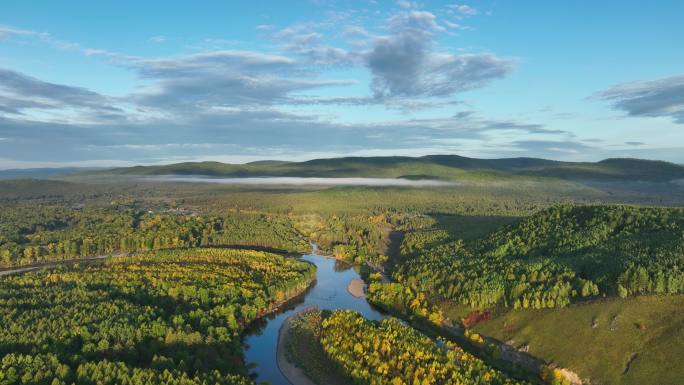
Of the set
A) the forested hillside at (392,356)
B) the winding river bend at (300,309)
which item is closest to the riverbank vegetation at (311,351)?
the forested hillside at (392,356)

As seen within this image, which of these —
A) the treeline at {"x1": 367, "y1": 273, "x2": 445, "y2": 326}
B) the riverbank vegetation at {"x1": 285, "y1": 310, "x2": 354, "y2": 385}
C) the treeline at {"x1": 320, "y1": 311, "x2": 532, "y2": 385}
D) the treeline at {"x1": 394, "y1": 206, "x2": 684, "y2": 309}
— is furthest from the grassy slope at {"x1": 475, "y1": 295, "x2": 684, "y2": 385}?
the riverbank vegetation at {"x1": 285, "y1": 310, "x2": 354, "y2": 385}

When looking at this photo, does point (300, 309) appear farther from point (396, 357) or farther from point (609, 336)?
point (609, 336)

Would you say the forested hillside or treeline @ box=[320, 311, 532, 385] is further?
the forested hillside

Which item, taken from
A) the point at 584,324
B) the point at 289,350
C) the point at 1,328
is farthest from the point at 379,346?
the point at 1,328

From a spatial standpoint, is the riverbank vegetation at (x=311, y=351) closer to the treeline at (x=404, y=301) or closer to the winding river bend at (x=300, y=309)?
the winding river bend at (x=300, y=309)

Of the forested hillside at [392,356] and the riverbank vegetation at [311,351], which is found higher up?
the forested hillside at [392,356]

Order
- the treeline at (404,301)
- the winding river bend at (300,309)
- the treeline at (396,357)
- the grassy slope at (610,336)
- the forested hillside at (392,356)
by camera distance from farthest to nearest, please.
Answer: the treeline at (404,301) < the winding river bend at (300,309) < the grassy slope at (610,336) < the forested hillside at (392,356) < the treeline at (396,357)

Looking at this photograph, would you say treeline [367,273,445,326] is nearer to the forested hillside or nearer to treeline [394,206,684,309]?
treeline [394,206,684,309]
